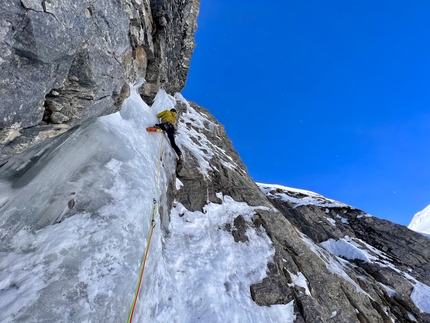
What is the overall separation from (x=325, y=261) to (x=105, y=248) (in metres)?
8.95

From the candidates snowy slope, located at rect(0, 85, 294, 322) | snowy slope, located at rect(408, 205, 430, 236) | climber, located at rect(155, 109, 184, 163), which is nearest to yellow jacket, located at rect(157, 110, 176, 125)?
climber, located at rect(155, 109, 184, 163)

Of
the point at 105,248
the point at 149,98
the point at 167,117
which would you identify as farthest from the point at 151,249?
the point at 149,98

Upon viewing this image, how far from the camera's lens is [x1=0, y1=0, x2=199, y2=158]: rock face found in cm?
345

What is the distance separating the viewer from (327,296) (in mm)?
7773

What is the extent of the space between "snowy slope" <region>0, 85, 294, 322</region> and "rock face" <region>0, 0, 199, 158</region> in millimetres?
1081

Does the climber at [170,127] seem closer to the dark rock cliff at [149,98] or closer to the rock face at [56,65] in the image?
the dark rock cliff at [149,98]

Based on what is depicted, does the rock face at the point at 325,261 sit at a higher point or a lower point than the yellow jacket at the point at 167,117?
lower

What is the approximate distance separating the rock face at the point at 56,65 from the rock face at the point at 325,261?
20.5ft

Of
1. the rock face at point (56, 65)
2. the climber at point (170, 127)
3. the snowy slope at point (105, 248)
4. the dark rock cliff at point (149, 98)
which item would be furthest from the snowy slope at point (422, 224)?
the rock face at point (56, 65)

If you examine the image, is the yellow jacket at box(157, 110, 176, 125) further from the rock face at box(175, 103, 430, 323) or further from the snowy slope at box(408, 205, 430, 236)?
the snowy slope at box(408, 205, 430, 236)

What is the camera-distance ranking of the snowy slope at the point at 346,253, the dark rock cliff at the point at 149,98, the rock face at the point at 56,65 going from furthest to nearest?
the snowy slope at the point at 346,253 → the dark rock cliff at the point at 149,98 → the rock face at the point at 56,65

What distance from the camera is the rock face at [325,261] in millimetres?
7539

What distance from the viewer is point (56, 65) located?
166 inches

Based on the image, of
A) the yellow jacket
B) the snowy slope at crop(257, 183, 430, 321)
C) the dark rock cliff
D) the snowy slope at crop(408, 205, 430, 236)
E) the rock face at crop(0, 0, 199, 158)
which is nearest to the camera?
the rock face at crop(0, 0, 199, 158)
